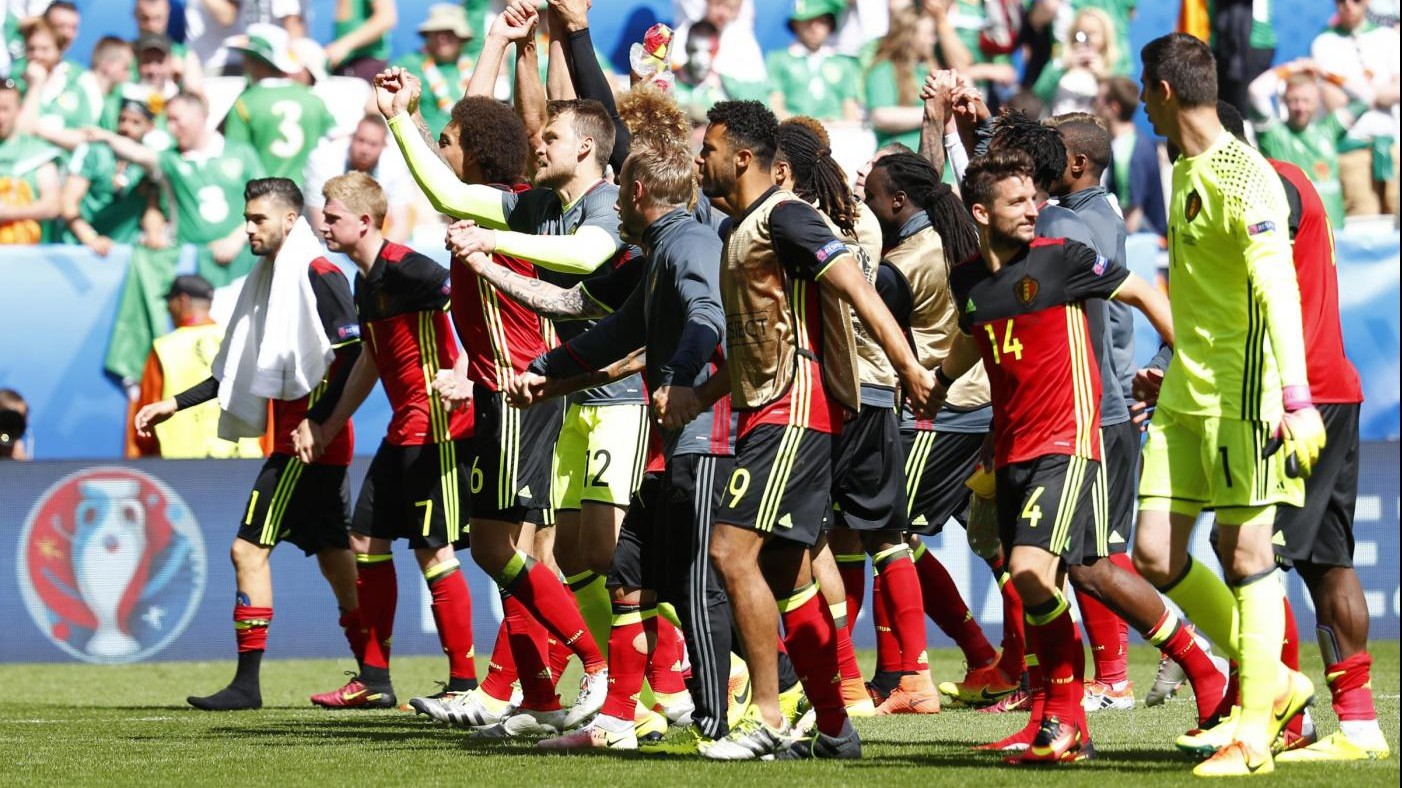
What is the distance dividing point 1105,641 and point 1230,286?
3.13m

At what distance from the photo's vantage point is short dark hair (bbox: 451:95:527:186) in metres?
8.51

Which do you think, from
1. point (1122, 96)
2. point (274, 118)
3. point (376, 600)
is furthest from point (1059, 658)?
point (274, 118)

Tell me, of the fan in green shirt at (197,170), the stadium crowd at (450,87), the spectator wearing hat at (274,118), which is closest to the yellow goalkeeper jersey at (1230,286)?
the stadium crowd at (450,87)

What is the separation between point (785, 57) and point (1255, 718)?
1111 centimetres

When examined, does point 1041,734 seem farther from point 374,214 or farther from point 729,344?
point 374,214

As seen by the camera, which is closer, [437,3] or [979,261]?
[979,261]

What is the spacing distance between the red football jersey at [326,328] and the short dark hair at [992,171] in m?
3.87

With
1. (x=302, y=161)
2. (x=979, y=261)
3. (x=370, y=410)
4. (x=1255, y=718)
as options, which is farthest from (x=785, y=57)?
(x=1255, y=718)

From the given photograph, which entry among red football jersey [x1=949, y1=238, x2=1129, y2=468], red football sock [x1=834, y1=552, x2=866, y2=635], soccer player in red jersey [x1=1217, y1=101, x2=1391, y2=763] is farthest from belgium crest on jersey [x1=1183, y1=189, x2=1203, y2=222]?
red football sock [x1=834, y1=552, x2=866, y2=635]

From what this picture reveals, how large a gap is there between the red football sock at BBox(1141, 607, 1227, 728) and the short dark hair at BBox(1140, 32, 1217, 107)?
1.80 meters

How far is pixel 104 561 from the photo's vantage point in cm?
1215

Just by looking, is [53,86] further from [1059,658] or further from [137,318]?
[1059,658]

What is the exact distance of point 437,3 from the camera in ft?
55.4

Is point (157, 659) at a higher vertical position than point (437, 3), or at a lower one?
lower
